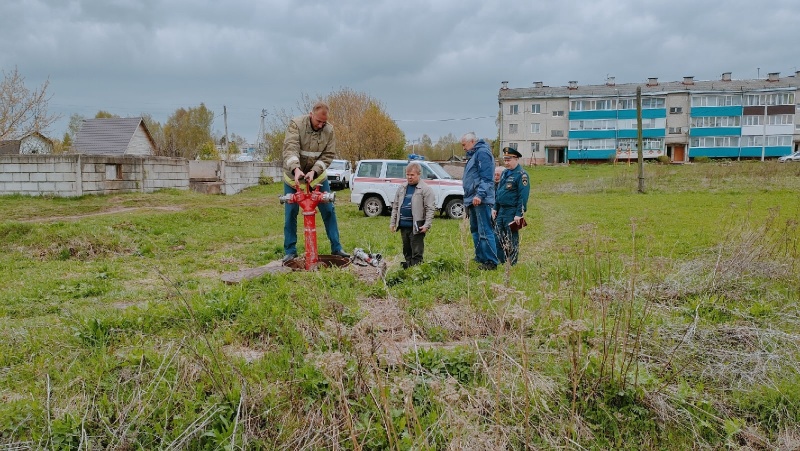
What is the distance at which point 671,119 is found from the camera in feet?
193

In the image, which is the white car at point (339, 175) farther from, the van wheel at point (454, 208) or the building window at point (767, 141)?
the building window at point (767, 141)

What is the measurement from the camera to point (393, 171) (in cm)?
1507

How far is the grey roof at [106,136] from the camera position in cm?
3241

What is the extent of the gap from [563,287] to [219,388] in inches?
133

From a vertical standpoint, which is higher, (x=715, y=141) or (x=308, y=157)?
(x=715, y=141)

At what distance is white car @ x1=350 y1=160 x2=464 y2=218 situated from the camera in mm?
14656

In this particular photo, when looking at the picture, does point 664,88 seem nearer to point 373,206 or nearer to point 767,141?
point 767,141

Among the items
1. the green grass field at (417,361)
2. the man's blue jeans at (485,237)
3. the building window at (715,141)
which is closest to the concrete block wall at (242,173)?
the green grass field at (417,361)

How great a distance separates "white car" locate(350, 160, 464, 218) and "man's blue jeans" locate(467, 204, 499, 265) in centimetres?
800

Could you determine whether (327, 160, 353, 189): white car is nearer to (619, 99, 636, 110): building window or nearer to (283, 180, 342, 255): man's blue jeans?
(283, 180, 342, 255): man's blue jeans

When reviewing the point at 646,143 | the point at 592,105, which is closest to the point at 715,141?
the point at 646,143

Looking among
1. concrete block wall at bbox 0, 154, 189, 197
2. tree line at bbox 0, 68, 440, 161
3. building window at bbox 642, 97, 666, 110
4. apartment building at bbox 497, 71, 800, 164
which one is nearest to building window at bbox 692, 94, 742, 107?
apartment building at bbox 497, 71, 800, 164

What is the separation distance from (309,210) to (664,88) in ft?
209

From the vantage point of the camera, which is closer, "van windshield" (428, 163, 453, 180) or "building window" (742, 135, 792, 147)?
"van windshield" (428, 163, 453, 180)
